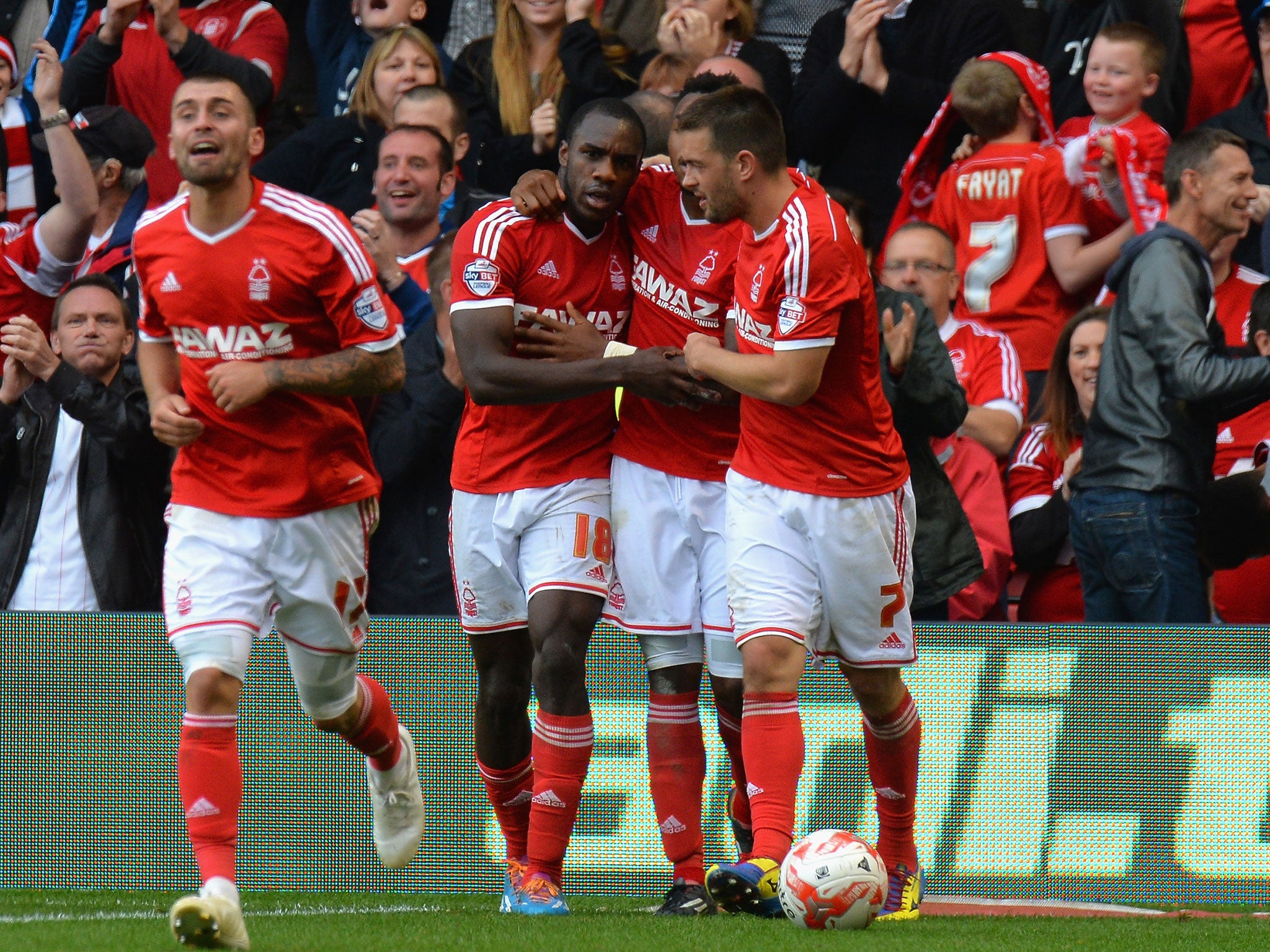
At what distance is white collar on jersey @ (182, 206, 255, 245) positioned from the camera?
221 inches

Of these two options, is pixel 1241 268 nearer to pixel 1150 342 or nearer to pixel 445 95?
pixel 1150 342

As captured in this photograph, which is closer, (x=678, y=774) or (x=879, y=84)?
(x=678, y=774)

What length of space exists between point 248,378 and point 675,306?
140 centimetres

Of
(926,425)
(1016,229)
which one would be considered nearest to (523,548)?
(926,425)

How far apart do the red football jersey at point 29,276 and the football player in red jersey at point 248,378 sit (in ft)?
10.5

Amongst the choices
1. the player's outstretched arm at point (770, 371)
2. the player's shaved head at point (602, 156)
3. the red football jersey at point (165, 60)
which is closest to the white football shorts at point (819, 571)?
the player's outstretched arm at point (770, 371)

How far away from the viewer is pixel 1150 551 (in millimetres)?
6801

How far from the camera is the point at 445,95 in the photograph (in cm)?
910

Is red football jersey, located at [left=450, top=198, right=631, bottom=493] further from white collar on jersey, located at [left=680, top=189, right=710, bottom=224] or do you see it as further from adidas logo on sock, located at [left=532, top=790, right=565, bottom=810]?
adidas logo on sock, located at [left=532, top=790, right=565, bottom=810]

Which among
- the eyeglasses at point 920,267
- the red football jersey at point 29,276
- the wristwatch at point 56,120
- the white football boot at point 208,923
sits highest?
the wristwatch at point 56,120

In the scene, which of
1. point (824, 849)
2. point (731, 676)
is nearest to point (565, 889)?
point (731, 676)

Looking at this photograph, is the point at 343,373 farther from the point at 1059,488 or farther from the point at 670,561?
the point at 1059,488

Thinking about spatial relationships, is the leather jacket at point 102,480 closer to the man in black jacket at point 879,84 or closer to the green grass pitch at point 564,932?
the green grass pitch at point 564,932

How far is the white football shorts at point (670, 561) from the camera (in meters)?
5.83
